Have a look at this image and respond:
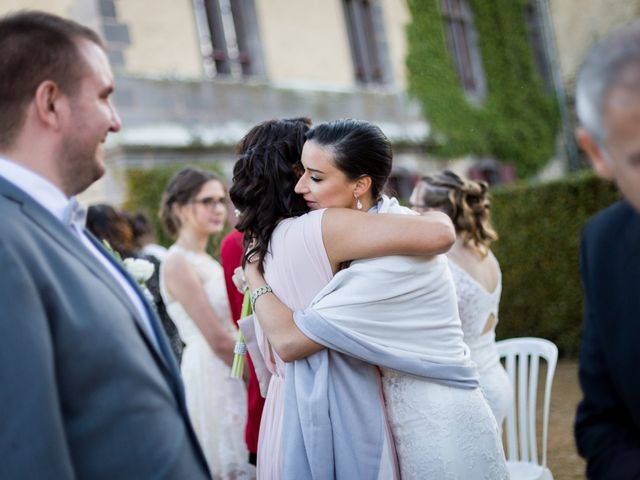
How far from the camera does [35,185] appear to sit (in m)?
1.59

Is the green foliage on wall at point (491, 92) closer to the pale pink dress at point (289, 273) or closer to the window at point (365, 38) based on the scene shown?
the window at point (365, 38)

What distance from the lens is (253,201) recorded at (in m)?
2.73

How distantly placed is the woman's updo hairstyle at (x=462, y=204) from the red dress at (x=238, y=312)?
1068 millimetres

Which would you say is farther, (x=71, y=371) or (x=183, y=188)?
(x=183, y=188)

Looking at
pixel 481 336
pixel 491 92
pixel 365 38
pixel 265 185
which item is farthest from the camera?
pixel 491 92

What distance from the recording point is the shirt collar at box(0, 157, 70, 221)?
5.18 feet

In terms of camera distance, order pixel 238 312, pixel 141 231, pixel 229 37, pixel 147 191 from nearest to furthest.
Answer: pixel 238 312 → pixel 141 231 → pixel 147 191 → pixel 229 37

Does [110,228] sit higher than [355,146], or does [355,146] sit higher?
[355,146]

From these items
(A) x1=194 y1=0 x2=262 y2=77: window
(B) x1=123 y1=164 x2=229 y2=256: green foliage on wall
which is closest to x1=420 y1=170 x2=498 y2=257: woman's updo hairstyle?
(B) x1=123 y1=164 x2=229 y2=256: green foliage on wall

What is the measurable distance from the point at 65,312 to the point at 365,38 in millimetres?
13959

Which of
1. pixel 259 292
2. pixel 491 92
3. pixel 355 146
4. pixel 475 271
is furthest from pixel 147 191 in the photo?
pixel 491 92

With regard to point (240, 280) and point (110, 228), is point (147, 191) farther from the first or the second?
point (240, 280)

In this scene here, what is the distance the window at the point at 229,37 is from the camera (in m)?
11.9

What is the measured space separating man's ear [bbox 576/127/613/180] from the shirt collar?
1.06m
